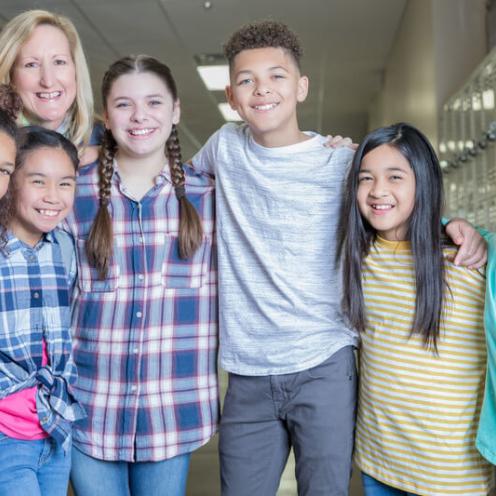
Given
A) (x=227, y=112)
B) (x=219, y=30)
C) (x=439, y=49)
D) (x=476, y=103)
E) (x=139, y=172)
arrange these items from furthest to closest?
(x=227, y=112)
(x=219, y=30)
(x=439, y=49)
(x=476, y=103)
(x=139, y=172)

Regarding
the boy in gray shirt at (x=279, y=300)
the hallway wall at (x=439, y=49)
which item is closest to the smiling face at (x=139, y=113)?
the boy in gray shirt at (x=279, y=300)

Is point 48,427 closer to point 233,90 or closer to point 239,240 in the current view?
point 239,240

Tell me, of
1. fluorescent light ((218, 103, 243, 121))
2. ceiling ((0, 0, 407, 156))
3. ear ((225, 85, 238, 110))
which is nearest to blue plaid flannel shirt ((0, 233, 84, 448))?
ear ((225, 85, 238, 110))

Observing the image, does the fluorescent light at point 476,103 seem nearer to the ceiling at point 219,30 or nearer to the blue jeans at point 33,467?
the ceiling at point 219,30

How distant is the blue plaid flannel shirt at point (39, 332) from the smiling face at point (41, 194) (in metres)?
0.05

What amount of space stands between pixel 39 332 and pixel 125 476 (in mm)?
478

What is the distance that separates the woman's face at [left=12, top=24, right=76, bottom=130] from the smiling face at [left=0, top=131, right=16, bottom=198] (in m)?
0.40

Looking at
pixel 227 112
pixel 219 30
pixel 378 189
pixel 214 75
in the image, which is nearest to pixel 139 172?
pixel 378 189

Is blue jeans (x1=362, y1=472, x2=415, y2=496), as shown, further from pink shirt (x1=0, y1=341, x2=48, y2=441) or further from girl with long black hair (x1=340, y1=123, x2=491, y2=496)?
pink shirt (x1=0, y1=341, x2=48, y2=441)

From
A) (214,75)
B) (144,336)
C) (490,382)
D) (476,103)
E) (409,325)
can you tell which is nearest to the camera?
(490,382)

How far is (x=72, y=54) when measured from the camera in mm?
2090

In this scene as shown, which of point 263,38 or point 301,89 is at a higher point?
point 263,38

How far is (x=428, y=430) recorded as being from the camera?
1.63 meters

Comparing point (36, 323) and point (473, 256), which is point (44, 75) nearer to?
point (36, 323)
